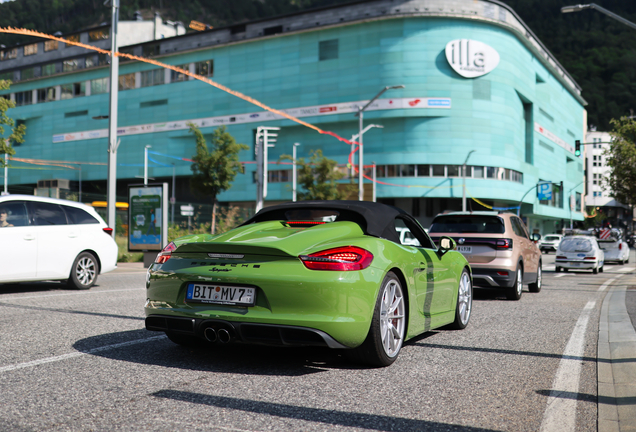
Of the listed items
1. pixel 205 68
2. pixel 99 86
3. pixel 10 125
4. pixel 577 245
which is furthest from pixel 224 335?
pixel 99 86

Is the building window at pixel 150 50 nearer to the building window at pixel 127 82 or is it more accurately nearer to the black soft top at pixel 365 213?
the building window at pixel 127 82

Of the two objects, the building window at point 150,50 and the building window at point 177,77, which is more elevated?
the building window at point 150,50

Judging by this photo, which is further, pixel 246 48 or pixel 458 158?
pixel 246 48

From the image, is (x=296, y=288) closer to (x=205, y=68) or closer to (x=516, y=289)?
(x=516, y=289)

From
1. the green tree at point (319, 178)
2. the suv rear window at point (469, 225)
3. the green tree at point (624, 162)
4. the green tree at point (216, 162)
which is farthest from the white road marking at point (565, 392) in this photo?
the green tree at point (319, 178)

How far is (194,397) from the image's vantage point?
382cm

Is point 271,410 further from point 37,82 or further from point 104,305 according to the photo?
point 37,82

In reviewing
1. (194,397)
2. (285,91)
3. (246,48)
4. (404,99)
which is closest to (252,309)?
(194,397)

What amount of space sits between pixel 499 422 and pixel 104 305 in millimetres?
6626

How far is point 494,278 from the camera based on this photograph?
10.8 meters

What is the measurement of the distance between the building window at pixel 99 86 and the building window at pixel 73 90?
67.4 inches

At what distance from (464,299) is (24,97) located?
295 ft

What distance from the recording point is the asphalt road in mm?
3408

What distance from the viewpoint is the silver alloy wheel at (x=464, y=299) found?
687cm
